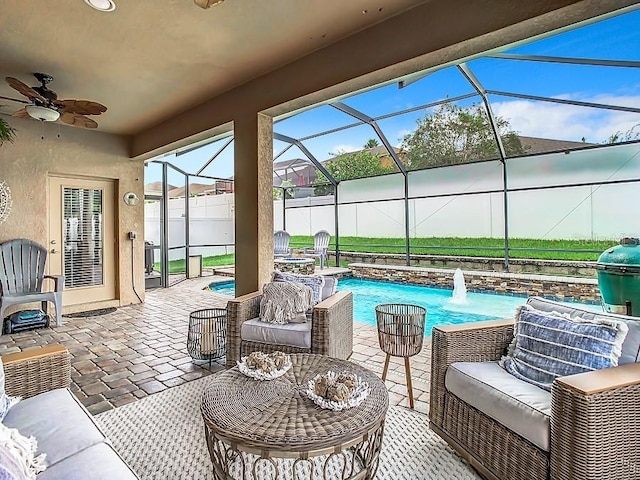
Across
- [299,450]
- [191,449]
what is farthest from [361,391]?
[191,449]

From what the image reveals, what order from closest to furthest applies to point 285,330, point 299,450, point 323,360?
point 299,450
point 323,360
point 285,330

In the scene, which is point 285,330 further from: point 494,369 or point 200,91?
point 200,91

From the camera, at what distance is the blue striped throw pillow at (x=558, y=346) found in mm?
1676

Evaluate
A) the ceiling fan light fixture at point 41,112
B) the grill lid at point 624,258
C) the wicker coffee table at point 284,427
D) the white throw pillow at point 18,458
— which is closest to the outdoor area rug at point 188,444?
the wicker coffee table at point 284,427

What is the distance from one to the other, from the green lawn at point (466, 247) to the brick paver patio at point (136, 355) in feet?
10.9

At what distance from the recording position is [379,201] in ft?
30.5

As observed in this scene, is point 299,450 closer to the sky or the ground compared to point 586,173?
closer to the ground

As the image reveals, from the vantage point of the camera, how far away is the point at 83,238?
5840 mm

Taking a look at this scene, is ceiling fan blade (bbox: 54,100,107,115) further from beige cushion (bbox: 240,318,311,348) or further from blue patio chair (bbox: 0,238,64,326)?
beige cushion (bbox: 240,318,311,348)

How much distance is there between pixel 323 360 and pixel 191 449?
0.91 metres

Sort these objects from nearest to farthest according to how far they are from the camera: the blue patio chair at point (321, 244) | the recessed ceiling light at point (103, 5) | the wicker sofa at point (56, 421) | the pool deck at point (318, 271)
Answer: the wicker sofa at point (56, 421) → the recessed ceiling light at point (103, 5) → the pool deck at point (318, 271) → the blue patio chair at point (321, 244)

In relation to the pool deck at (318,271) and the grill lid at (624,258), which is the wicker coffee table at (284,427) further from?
the pool deck at (318,271)

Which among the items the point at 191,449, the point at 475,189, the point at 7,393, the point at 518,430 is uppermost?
the point at 475,189

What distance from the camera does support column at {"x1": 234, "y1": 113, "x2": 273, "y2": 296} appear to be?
149 inches
